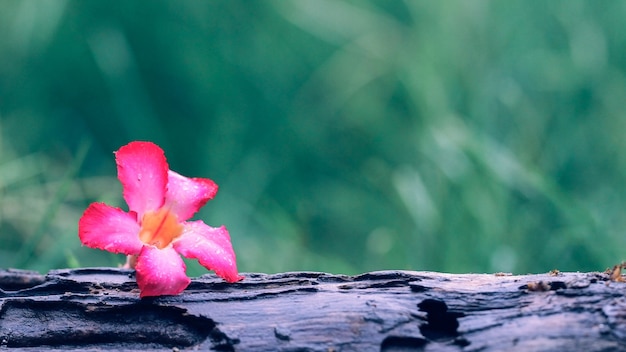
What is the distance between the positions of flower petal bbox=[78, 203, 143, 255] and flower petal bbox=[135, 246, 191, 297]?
1.5 inches

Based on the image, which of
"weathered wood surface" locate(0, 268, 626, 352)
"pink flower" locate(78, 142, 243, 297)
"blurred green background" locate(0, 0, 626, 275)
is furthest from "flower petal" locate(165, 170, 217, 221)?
"blurred green background" locate(0, 0, 626, 275)

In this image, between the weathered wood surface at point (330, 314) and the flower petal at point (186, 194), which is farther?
the flower petal at point (186, 194)

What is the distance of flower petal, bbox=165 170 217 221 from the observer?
116 centimetres

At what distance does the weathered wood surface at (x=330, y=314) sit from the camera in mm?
915

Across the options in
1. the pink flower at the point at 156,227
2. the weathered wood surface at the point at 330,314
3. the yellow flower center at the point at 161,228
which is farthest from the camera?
the yellow flower center at the point at 161,228

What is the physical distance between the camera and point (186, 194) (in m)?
1.17

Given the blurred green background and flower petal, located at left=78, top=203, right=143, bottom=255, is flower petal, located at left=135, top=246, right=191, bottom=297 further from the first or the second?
the blurred green background

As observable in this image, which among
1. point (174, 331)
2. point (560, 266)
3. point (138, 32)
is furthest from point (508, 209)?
point (138, 32)

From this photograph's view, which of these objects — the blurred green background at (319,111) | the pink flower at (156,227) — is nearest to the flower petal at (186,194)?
the pink flower at (156,227)

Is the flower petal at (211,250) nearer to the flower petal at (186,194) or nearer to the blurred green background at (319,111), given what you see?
the flower petal at (186,194)

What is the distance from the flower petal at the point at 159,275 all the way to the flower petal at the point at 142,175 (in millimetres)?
115

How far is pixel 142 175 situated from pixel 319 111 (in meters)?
2.02

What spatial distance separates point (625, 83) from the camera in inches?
103

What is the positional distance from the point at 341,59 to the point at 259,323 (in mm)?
2230
